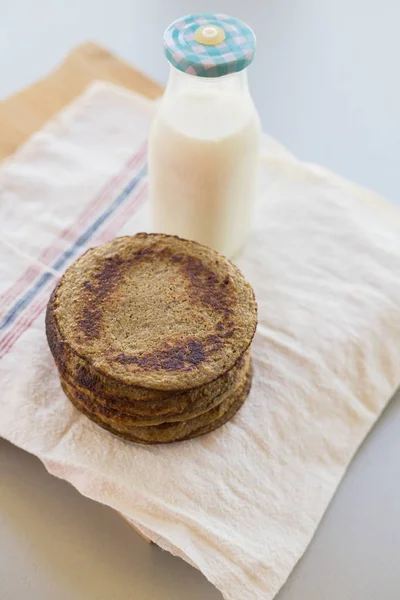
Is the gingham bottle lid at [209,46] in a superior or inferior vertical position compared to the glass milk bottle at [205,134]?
superior

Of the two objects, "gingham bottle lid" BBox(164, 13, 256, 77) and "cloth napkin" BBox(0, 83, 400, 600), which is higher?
"gingham bottle lid" BBox(164, 13, 256, 77)

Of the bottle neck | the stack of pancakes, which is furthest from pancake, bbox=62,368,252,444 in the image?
the bottle neck

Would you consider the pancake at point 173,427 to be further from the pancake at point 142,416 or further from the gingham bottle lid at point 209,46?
the gingham bottle lid at point 209,46

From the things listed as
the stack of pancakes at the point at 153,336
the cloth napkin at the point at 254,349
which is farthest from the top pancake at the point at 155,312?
the cloth napkin at the point at 254,349

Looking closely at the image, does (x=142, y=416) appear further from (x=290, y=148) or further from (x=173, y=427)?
(x=290, y=148)

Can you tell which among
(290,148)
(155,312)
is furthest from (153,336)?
(290,148)

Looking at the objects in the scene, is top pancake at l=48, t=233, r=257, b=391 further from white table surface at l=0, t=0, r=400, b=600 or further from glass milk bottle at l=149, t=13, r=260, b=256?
white table surface at l=0, t=0, r=400, b=600

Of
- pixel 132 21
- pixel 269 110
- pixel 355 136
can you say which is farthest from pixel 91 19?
pixel 355 136
